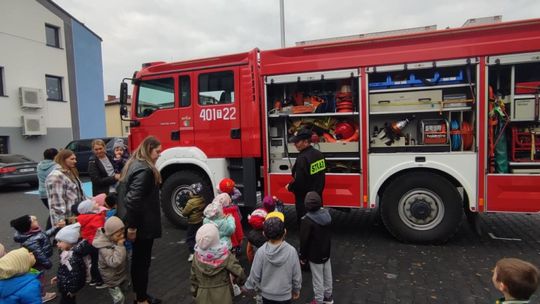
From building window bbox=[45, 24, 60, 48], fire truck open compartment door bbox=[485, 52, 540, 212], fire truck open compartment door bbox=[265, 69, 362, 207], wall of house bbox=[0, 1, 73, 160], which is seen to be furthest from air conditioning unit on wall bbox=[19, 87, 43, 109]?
fire truck open compartment door bbox=[485, 52, 540, 212]

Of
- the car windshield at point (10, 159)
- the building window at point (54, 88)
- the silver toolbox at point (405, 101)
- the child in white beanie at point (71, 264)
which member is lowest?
the child in white beanie at point (71, 264)

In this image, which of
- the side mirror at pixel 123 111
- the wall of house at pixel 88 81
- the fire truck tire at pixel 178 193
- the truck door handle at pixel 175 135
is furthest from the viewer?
the wall of house at pixel 88 81

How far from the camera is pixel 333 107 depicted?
5.62 m

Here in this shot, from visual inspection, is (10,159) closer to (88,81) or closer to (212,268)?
(88,81)

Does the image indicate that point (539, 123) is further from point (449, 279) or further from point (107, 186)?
point (107, 186)

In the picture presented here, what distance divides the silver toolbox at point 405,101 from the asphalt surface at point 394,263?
1951 millimetres

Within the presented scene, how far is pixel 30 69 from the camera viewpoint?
19.8 metres

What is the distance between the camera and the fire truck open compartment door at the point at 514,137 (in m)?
4.70

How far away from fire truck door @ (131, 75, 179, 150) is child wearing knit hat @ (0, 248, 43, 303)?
12.2 feet

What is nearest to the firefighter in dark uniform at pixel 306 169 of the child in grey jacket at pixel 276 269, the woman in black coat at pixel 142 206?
the child in grey jacket at pixel 276 269

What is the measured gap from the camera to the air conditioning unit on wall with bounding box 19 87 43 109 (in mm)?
18797

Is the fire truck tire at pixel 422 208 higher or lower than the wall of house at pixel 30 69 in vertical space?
lower

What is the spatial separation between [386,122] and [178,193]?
3.65 meters

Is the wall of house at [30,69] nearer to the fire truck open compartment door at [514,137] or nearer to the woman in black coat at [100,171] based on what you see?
the woman in black coat at [100,171]
